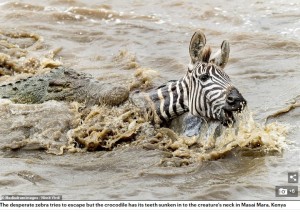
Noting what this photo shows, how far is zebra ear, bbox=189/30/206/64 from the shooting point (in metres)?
6.84

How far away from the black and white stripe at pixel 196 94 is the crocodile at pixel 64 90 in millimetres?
672

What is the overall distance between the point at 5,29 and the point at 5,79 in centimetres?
318

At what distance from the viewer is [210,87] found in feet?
21.7

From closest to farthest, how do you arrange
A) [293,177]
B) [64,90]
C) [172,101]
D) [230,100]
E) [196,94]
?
[293,177], [230,100], [196,94], [172,101], [64,90]

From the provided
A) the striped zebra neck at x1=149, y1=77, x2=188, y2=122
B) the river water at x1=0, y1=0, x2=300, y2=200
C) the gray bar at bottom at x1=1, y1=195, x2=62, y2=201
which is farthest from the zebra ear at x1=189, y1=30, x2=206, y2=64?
the gray bar at bottom at x1=1, y1=195, x2=62, y2=201

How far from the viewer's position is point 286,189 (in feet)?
19.1

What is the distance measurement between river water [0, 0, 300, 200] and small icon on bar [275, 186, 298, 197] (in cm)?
6

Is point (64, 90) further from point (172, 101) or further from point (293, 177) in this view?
point (293, 177)

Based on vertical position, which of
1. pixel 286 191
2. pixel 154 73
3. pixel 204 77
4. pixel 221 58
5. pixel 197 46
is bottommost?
pixel 286 191

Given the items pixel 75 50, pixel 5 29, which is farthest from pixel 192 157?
pixel 5 29

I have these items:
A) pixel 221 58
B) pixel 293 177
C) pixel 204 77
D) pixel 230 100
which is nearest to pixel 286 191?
pixel 293 177

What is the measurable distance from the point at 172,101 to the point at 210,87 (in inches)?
22.6

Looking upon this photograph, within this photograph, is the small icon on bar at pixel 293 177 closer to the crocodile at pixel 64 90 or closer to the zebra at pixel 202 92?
the zebra at pixel 202 92
